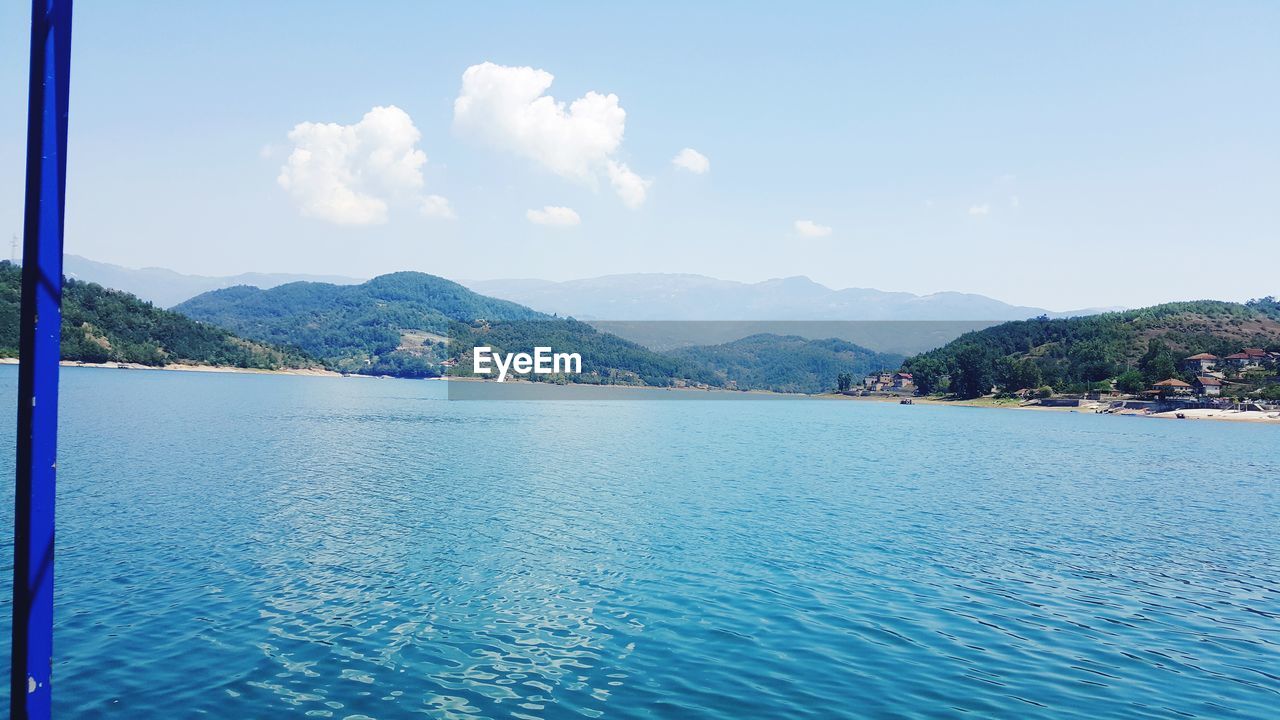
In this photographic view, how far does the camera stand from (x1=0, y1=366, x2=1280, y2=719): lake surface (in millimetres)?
17203

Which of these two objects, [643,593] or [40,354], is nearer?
[40,354]

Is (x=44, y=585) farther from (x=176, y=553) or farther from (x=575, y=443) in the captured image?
(x=575, y=443)

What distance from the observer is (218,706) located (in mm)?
15789

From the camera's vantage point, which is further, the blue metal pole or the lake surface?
the lake surface

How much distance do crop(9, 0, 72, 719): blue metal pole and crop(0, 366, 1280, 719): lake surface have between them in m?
10.0

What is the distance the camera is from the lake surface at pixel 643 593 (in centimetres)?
1720

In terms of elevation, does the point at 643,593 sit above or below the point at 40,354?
below

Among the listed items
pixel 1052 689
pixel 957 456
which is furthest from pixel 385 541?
pixel 957 456

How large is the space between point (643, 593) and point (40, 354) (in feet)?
68.8

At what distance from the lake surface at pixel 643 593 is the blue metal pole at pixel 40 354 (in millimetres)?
10013

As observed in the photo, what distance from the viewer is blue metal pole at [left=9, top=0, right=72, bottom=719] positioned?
648 cm

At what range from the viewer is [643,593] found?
25.5 meters

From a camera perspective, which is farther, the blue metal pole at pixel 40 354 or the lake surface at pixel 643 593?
the lake surface at pixel 643 593

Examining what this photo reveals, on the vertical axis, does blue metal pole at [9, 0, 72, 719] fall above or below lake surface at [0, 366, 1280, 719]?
above
